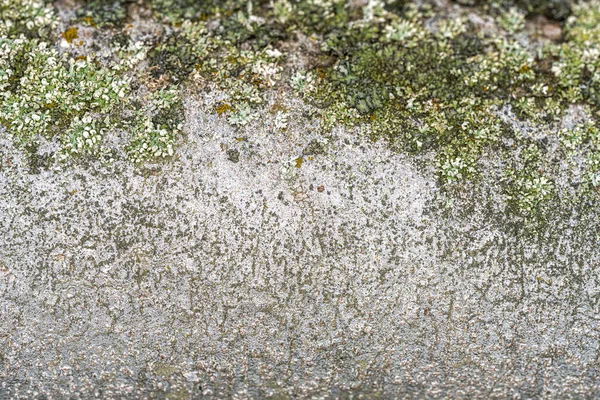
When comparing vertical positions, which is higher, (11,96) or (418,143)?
(11,96)

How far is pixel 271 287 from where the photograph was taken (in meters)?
1.64

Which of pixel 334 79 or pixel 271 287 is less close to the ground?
pixel 334 79

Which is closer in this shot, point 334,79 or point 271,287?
point 271,287

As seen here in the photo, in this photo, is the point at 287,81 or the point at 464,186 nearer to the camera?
the point at 464,186

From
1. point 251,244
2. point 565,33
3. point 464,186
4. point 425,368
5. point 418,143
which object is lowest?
point 425,368

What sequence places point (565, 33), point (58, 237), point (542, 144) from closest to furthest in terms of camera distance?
point (58, 237), point (542, 144), point (565, 33)

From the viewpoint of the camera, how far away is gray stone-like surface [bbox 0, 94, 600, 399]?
5.32ft

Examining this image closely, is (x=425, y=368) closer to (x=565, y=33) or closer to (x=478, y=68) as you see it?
(x=478, y=68)

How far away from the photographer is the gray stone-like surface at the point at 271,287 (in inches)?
63.8

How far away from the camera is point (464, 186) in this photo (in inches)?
66.0

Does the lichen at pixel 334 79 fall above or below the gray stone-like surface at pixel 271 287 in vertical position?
above

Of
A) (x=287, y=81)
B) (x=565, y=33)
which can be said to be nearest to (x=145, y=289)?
(x=287, y=81)

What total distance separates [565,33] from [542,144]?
67cm

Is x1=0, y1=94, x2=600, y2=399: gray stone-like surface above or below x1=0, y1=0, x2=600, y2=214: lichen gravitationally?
below
